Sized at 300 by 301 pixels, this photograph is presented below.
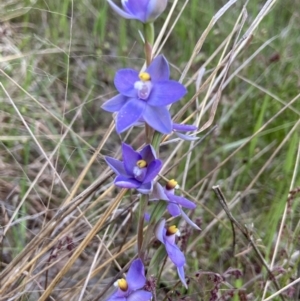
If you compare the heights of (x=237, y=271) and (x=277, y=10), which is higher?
(x=277, y=10)

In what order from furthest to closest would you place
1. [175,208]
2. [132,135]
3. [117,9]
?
[132,135], [175,208], [117,9]

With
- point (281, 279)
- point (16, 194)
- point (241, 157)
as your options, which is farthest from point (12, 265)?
point (241, 157)

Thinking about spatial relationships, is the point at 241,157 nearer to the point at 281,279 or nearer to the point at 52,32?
the point at 281,279

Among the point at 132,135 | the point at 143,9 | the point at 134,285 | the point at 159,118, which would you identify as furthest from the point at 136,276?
the point at 132,135

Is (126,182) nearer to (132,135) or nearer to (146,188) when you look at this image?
(146,188)

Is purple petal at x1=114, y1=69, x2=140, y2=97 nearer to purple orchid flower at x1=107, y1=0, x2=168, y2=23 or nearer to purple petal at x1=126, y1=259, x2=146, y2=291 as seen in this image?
purple orchid flower at x1=107, y1=0, x2=168, y2=23

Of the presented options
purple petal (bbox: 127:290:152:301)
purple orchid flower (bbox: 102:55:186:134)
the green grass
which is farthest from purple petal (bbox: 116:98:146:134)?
the green grass

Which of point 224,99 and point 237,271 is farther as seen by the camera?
point 224,99
